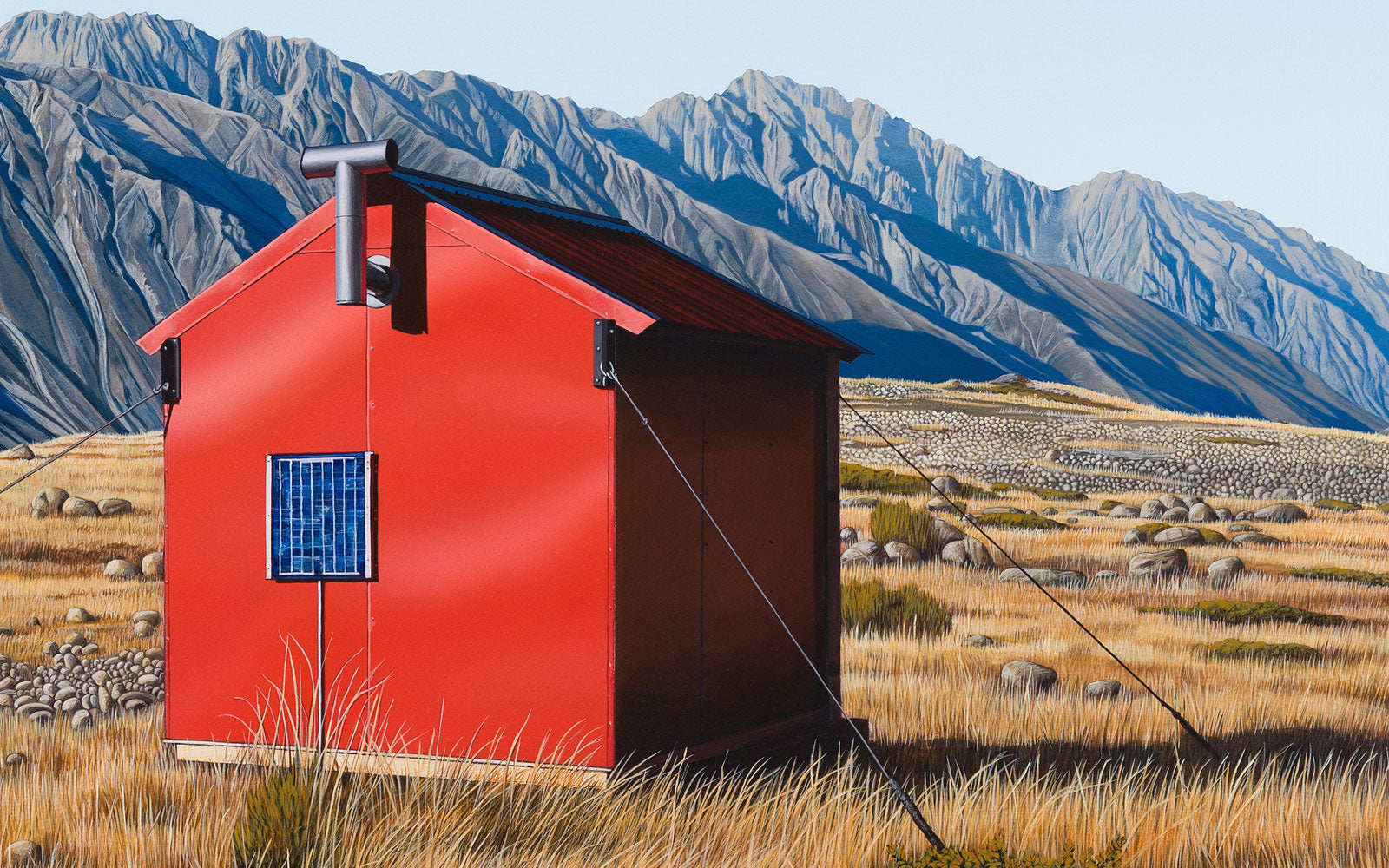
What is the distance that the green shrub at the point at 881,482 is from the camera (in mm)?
31297

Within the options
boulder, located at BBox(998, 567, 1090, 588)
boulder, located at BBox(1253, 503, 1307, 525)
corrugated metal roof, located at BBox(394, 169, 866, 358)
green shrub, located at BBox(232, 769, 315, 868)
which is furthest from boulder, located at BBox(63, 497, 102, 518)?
boulder, located at BBox(1253, 503, 1307, 525)

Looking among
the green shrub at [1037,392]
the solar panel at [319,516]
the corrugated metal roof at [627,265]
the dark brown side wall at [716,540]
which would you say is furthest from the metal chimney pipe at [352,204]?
the green shrub at [1037,392]

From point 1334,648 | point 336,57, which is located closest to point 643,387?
point 1334,648

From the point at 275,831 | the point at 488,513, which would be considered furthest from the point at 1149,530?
the point at 275,831

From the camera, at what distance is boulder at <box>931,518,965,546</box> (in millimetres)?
22172

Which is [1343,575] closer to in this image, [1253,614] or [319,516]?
[1253,614]

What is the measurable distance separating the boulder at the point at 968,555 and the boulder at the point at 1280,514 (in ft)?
38.7

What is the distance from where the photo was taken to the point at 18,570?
19531 mm

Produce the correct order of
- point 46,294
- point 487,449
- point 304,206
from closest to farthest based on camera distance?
point 487,449, point 46,294, point 304,206

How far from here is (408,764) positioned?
860 cm

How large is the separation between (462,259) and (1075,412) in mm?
50930

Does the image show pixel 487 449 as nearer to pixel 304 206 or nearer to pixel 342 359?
pixel 342 359

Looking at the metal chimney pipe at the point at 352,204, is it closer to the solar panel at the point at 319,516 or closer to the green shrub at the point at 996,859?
the solar panel at the point at 319,516

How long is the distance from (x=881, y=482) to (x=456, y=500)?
23857 mm
